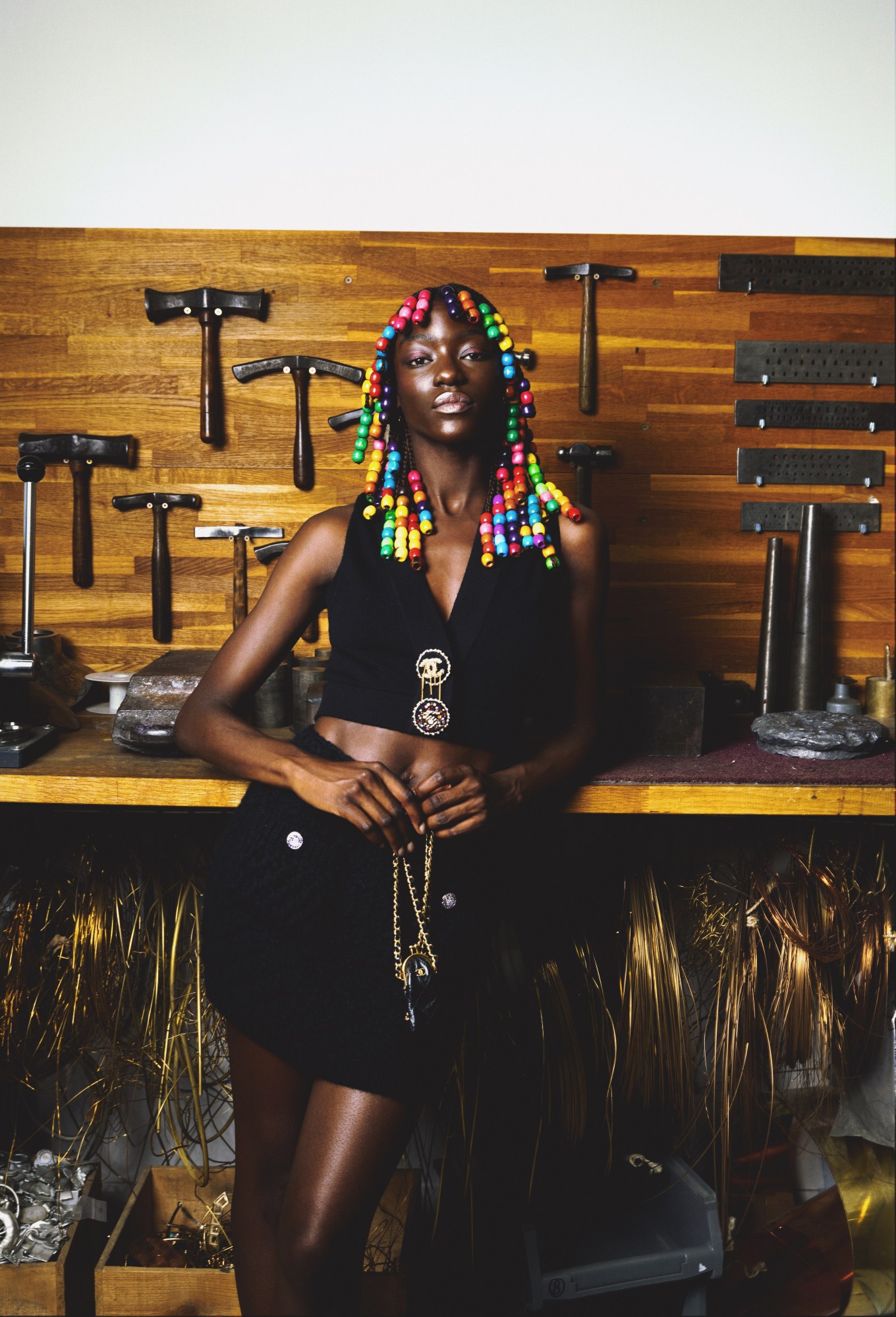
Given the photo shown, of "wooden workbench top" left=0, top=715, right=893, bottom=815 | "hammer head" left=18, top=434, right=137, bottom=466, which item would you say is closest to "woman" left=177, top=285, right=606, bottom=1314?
"wooden workbench top" left=0, top=715, right=893, bottom=815

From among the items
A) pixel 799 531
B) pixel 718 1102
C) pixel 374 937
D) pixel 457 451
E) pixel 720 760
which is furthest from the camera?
pixel 799 531

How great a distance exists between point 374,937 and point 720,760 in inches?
41.2

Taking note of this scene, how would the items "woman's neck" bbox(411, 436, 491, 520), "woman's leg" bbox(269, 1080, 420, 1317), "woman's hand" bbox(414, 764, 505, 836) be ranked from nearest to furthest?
"woman's leg" bbox(269, 1080, 420, 1317) < "woman's hand" bbox(414, 764, 505, 836) < "woman's neck" bbox(411, 436, 491, 520)

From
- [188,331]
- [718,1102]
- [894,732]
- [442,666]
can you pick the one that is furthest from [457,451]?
[718,1102]

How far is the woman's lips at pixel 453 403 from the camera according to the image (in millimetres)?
1917

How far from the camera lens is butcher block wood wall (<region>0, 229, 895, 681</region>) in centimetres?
297

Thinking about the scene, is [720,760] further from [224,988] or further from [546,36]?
[546,36]

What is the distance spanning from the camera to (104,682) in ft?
9.49

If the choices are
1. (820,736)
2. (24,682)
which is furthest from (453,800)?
(24,682)

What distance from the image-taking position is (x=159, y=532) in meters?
2.99

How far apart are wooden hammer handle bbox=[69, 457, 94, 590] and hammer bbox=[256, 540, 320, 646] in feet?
1.59

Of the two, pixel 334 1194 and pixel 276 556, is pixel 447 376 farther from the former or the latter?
pixel 334 1194

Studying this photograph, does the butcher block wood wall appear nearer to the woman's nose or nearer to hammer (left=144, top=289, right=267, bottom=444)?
hammer (left=144, top=289, right=267, bottom=444)

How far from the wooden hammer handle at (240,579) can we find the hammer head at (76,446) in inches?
15.9
